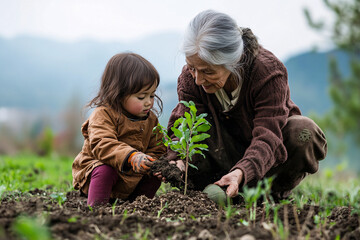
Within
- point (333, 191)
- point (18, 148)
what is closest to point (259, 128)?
point (333, 191)

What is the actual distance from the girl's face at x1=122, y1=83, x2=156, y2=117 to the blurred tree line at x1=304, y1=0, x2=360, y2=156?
8.10 meters

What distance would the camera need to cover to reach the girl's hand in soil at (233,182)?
2.40 metres

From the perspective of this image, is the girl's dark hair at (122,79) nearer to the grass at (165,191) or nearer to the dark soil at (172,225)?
the grass at (165,191)

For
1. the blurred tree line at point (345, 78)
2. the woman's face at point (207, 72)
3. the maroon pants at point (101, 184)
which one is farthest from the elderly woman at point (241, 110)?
the blurred tree line at point (345, 78)

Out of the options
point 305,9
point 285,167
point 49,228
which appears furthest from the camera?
point 305,9

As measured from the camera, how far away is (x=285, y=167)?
3232 mm

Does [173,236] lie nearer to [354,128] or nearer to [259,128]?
[259,128]

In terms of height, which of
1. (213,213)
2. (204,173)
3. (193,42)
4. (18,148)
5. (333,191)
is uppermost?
(193,42)

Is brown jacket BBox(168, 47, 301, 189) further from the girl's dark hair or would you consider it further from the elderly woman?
the girl's dark hair

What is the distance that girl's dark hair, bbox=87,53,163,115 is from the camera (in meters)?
2.92

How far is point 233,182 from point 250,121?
81 centimetres

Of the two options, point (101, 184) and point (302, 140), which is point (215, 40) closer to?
point (302, 140)

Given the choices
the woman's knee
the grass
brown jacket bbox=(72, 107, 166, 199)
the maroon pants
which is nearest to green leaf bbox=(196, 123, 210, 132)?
brown jacket bbox=(72, 107, 166, 199)

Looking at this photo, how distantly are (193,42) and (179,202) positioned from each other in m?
1.08
